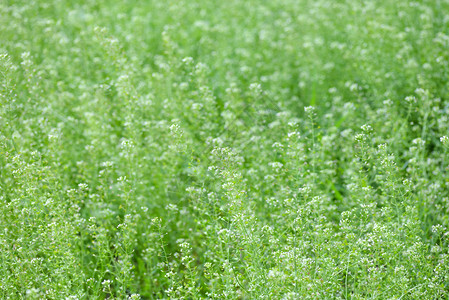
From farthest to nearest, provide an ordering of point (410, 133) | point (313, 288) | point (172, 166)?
1. point (410, 133)
2. point (172, 166)
3. point (313, 288)

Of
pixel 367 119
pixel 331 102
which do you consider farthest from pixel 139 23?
pixel 367 119

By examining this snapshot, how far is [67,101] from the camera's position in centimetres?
628

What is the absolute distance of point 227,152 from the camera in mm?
4117

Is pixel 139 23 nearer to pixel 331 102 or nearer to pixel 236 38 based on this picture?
pixel 236 38

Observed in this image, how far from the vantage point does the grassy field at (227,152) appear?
12.9 ft

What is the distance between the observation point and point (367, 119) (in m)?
5.64

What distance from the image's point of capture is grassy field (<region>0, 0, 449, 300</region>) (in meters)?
3.94

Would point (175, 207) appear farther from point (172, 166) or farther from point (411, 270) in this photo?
point (411, 270)

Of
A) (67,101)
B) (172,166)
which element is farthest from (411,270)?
(67,101)

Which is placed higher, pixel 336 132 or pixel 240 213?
pixel 240 213

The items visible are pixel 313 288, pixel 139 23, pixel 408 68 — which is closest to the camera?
pixel 313 288

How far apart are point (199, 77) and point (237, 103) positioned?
53 centimetres

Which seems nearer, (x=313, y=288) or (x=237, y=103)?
(x=313, y=288)

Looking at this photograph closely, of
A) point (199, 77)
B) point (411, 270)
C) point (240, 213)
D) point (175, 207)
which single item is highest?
point (199, 77)
